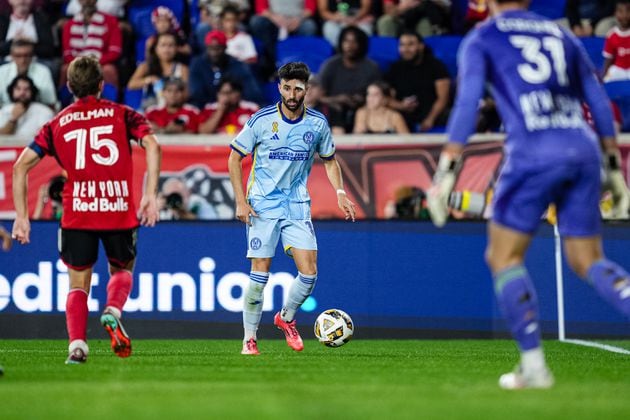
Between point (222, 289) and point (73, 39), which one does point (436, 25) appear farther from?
point (222, 289)

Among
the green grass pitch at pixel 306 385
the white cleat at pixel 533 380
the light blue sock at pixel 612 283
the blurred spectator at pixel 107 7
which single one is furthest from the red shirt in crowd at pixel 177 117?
the white cleat at pixel 533 380

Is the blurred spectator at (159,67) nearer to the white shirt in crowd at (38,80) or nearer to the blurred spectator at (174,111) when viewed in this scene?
the blurred spectator at (174,111)

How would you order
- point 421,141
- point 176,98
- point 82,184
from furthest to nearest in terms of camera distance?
point 176,98 < point 421,141 < point 82,184

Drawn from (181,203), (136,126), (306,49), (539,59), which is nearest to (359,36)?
(306,49)

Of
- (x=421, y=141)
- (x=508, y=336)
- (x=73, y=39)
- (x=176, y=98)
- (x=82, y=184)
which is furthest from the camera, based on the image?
(x=73, y=39)

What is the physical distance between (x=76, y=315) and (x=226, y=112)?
25.1 feet

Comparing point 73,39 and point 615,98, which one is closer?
point 615,98

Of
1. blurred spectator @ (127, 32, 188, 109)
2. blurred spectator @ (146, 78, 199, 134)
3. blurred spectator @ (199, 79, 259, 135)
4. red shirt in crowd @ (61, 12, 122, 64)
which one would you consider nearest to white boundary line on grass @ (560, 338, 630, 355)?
blurred spectator @ (199, 79, 259, 135)

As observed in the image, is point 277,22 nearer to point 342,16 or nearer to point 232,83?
point 342,16

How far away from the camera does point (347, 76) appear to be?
17.1 metres

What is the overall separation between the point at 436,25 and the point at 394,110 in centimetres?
227

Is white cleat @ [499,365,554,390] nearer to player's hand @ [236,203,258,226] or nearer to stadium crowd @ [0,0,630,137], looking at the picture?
player's hand @ [236,203,258,226]

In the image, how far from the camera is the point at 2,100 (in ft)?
55.6

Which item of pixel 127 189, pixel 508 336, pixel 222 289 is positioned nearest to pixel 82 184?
pixel 127 189
